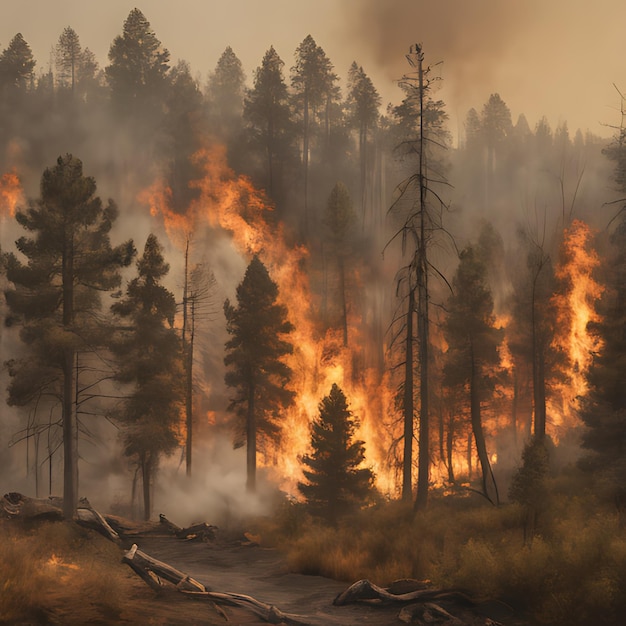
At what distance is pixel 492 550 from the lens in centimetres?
1306

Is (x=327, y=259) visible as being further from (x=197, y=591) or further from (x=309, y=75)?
(x=197, y=591)

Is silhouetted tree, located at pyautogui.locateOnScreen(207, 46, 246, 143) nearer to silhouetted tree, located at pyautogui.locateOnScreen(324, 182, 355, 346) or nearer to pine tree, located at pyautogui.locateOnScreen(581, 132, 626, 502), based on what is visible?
silhouetted tree, located at pyautogui.locateOnScreen(324, 182, 355, 346)

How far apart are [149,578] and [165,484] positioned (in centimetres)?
2995

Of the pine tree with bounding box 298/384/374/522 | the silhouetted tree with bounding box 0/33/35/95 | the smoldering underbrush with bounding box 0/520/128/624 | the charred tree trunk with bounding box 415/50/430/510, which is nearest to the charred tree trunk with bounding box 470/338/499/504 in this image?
the pine tree with bounding box 298/384/374/522

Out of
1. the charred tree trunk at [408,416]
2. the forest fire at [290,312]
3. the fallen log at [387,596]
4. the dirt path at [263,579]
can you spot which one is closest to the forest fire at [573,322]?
the forest fire at [290,312]

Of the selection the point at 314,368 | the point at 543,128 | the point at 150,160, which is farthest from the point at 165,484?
the point at 543,128

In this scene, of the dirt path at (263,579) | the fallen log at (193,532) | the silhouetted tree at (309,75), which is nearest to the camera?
the dirt path at (263,579)

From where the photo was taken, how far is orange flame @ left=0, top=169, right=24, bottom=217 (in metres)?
60.5

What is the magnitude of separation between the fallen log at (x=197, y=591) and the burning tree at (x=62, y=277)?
33.1 feet

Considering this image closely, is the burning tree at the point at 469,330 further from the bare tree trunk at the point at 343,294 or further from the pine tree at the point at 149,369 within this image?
the bare tree trunk at the point at 343,294

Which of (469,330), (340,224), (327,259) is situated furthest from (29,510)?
(327,259)

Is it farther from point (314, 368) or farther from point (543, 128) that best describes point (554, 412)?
point (543, 128)

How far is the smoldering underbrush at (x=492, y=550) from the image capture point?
1095cm

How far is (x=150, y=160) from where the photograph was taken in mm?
67000
